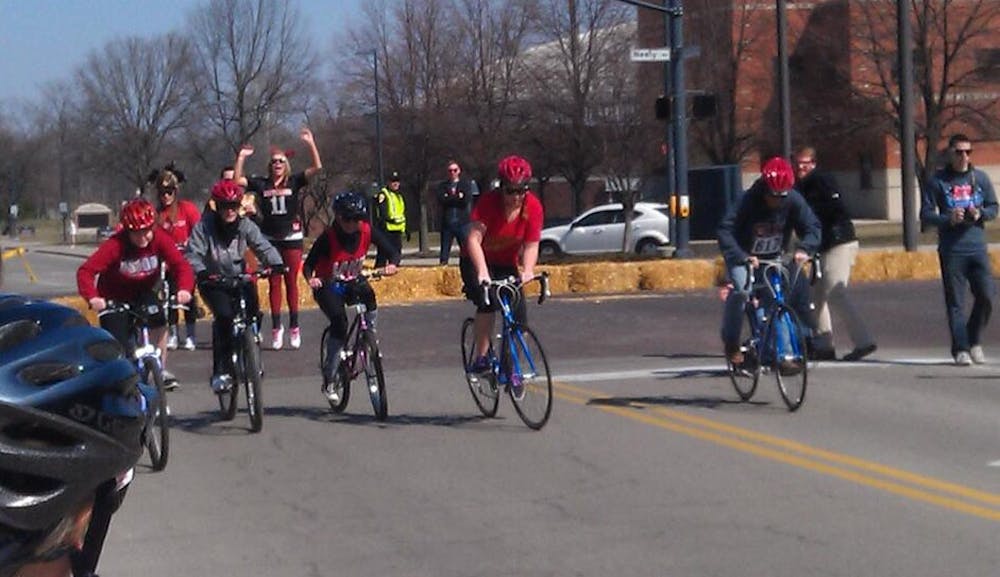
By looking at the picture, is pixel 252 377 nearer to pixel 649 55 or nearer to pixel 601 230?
pixel 649 55

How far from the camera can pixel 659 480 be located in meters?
8.78

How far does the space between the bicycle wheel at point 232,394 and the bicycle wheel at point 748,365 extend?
349 centimetres

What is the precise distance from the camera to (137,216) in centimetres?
966

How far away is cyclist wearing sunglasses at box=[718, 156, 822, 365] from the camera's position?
37.3 ft

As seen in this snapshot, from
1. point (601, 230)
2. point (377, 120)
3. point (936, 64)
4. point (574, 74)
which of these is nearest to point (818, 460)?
point (601, 230)

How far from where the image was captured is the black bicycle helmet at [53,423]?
9.47ft

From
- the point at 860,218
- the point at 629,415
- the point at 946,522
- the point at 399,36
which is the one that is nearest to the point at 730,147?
the point at 399,36

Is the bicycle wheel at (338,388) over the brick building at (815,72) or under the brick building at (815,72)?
under

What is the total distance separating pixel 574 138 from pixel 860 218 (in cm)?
2641

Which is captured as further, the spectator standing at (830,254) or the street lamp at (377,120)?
the street lamp at (377,120)

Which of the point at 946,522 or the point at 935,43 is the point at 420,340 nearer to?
the point at 946,522

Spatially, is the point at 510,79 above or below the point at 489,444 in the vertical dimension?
above

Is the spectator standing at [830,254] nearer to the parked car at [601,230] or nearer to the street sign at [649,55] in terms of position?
the street sign at [649,55]

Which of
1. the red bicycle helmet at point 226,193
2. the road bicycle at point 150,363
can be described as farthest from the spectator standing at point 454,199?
the road bicycle at point 150,363
